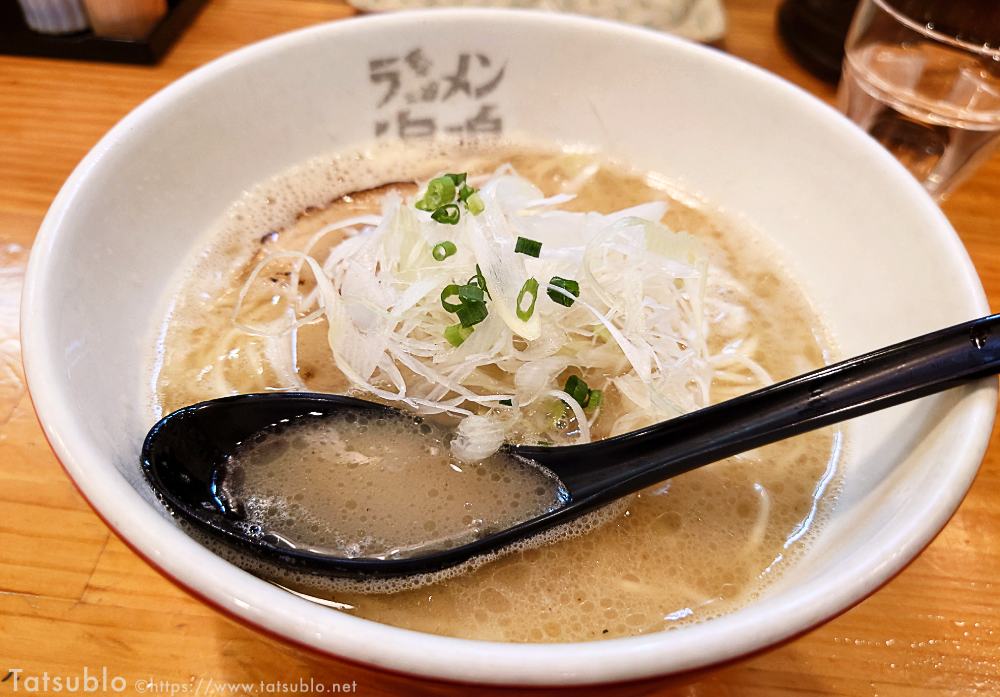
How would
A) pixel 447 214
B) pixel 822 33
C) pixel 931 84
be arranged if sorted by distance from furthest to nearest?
pixel 822 33
pixel 931 84
pixel 447 214

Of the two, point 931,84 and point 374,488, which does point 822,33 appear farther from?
point 374,488

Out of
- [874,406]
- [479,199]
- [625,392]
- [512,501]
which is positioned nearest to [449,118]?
[479,199]

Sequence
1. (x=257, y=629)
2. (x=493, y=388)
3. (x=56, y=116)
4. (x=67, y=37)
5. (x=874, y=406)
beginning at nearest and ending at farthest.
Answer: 1. (x=257, y=629)
2. (x=874, y=406)
3. (x=493, y=388)
4. (x=56, y=116)
5. (x=67, y=37)

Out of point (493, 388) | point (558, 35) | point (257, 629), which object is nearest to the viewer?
point (257, 629)

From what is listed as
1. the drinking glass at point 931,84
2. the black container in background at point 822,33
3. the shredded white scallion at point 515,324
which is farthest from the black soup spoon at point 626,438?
the black container in background at point 822,33

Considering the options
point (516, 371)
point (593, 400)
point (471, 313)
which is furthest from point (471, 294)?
point (593, 400)

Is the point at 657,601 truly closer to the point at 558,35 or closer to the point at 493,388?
the point at 493,388

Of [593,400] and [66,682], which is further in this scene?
[593,400]
